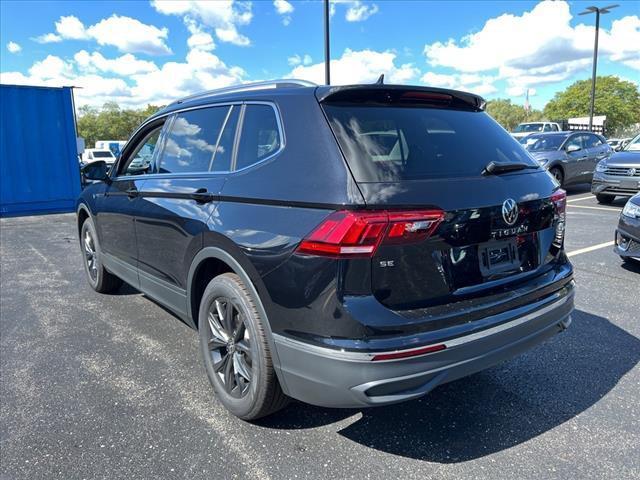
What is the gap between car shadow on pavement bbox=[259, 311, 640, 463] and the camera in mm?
2555

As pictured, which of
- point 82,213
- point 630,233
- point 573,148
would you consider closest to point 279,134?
point 82,213

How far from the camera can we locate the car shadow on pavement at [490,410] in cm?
255

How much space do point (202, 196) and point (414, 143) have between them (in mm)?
1281

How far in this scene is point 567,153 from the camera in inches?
505

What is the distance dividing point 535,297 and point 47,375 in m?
3.20

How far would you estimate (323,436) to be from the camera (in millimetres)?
2643

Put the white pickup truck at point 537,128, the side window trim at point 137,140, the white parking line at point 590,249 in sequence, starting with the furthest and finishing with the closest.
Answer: the white pickup truck at point 537,128, the white parking line at point 590,249, the side window trim at point 137,140

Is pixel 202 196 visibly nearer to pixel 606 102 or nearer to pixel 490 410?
pixel 490 410

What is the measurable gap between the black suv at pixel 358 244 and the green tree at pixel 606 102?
2682 inches

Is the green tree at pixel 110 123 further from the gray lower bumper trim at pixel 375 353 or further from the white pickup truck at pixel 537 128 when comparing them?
the gray lower bumper trim at pixel 375 353

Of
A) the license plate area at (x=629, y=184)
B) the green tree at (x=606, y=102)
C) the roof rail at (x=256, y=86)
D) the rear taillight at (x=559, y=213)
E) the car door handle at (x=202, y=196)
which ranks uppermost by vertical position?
the green tree at (x=606, y=102)

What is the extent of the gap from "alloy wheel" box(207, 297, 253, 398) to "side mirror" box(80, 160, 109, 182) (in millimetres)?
2472

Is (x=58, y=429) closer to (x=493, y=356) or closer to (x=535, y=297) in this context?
(x=493, y=356)

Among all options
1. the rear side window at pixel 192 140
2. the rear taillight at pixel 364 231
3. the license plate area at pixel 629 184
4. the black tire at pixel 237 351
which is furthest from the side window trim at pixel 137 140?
the license plate area at pixel 629 184
